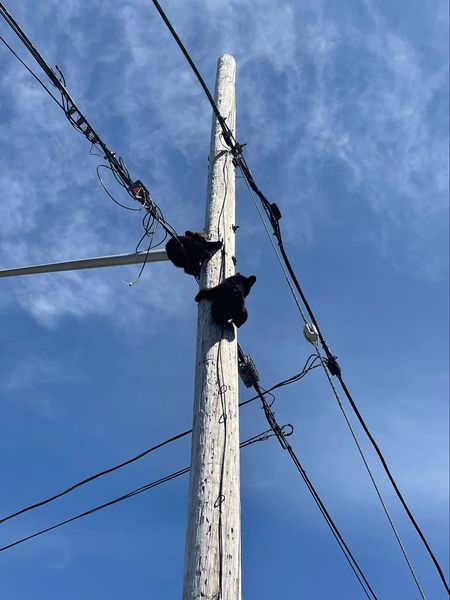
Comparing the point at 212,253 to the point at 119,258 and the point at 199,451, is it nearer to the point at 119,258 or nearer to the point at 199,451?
the point at 119,258

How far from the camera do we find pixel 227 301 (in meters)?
4.71

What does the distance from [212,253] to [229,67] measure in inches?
122

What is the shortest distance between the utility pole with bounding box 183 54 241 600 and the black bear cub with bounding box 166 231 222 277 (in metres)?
0.08

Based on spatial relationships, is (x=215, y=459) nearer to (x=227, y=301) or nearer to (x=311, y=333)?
(x=227, y=301)

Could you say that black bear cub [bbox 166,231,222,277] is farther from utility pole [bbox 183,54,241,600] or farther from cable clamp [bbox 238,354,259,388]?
cable clamp [bbox 238,354,259,388]

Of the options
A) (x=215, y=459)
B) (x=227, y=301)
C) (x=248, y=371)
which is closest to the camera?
(x=215, y=459)

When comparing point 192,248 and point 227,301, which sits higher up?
point 192,248

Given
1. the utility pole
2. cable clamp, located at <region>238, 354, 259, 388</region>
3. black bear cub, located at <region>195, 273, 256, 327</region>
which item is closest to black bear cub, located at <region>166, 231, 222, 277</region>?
the utility pole

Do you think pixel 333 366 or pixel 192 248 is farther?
pixel 333 366

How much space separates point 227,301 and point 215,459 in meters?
1.31

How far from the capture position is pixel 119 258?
5887 millimetres

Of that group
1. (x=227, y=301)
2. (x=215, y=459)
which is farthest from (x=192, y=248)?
(x=215, y=459)

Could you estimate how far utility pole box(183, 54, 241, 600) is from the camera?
3.44m

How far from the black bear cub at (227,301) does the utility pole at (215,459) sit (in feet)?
0.20
